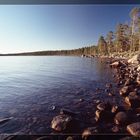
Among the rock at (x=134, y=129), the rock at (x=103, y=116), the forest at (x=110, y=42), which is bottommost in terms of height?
the rock at (x=103, y=116)

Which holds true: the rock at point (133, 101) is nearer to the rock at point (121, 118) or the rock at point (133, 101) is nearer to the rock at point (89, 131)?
the rock at point (121, 118)

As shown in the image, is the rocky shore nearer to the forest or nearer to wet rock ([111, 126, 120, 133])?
wet rock ([111, 126, 120, 133])

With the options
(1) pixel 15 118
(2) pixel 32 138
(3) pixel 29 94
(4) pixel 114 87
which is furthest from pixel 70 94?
(2) pixel 32 138

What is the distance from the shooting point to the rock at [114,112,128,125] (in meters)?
6.91

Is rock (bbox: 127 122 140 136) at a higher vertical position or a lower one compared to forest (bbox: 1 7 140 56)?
lower

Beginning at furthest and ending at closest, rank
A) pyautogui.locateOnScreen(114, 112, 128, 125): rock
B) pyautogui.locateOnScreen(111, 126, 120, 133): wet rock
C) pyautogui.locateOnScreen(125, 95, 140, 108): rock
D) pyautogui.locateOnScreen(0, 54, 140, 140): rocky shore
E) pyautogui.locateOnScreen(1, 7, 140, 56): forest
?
pyautogui.locateOnScreen(1, 7, 140, 56): forest < pyautogui.locateOnScreen(125, 95, 140, 108): rock < pyautogui.locateOnScreen(114, 112, 128, 125): rock < pyautogui.locateOnScreen(111, 126, 120, 133): wet rock < pyautogui.locateOnScreen(0, 54, 140, 140): rocky shore

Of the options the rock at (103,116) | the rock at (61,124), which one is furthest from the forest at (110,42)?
the rock at (61,124)

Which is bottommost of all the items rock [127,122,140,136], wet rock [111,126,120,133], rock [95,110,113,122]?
wet rock [111,126,120,133]

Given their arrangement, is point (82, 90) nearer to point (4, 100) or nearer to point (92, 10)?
point (4, 100)

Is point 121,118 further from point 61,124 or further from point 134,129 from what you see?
point 61,124

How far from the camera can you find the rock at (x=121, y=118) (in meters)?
6.91

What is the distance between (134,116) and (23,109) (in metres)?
4.33

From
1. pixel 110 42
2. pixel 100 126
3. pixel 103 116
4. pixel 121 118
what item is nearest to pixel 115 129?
pixel 100 126

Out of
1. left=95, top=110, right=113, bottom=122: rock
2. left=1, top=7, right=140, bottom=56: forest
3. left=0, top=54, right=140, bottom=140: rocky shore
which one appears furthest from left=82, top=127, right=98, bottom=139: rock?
left=1, top=7, right=140, bottom=56: forest
